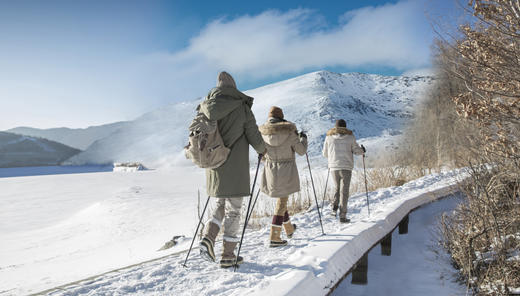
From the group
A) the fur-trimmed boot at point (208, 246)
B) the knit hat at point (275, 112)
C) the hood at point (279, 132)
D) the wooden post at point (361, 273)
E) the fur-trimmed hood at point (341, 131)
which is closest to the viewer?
the fur-trimmed boot at point (208, 246)

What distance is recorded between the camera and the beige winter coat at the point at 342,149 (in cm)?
576

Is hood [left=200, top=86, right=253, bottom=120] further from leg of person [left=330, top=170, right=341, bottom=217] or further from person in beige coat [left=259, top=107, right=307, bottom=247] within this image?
leg of person [left=330, top=170, right=341, bottom=217]

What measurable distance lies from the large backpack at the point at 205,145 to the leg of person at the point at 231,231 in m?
0.42

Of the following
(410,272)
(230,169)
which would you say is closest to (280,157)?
(230,169)

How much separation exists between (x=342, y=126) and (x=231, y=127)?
3352 millimetres

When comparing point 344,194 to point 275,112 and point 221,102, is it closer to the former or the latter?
point 275,112

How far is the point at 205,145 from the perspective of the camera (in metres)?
2.93

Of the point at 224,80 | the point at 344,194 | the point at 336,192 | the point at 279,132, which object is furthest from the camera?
the point at 336,192

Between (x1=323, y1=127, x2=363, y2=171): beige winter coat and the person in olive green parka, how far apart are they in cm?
293

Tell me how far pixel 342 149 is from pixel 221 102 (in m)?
3.38

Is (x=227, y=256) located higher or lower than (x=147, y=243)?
higher

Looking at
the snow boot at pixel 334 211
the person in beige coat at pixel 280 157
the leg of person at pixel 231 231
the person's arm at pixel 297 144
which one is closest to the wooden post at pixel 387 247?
the snow boot at pixel 334 211

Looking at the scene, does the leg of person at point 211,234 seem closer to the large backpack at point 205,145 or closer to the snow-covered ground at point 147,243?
the snow-covered ground at point 147,243

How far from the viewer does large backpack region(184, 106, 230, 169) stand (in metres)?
2.91
